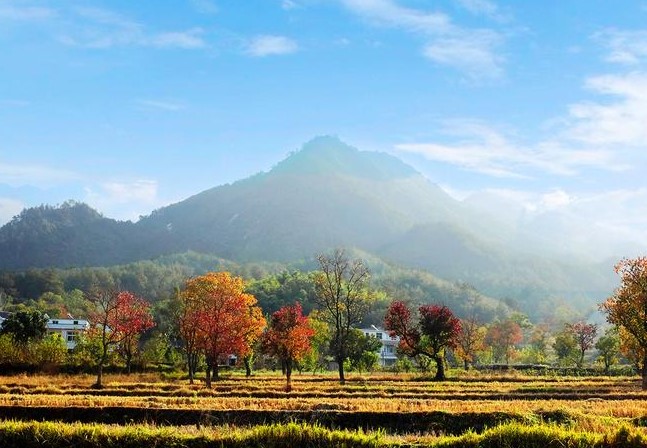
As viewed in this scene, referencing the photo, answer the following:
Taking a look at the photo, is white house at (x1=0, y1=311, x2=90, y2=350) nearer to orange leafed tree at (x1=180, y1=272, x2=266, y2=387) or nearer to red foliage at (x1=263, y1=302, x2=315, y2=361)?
orange leafed tree at (x1=180, y1=272, x2=266, y2=387)

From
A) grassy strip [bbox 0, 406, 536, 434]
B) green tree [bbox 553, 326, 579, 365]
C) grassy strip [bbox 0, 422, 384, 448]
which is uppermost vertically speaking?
grassy strip [bbox 0, 422, 384, 448]

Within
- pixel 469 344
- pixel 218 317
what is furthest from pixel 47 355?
pixel 469 344

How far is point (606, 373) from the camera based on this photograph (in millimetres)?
73562

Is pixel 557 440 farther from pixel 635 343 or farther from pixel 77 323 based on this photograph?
pixel 77 323

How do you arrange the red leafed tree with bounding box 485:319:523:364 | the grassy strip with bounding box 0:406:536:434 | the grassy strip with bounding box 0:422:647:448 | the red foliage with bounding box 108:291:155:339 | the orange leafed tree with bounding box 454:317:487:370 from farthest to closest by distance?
the red leafed tree with bounding box 485:319:523:364, the orange leafed tree with bounding box 454:317:487:370, the red foliage with bounding box 108:291:155:339, the grassy strip with bounding box 0:406:536:434, the grassy strip with bounding box 0:422:647:448

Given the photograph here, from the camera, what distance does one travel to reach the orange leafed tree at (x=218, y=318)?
181 ft

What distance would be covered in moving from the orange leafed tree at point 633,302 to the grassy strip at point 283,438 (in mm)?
38227

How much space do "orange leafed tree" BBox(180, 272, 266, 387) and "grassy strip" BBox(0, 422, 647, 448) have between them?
28955 millimetres

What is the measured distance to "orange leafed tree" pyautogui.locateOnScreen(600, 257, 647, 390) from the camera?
53.0 m

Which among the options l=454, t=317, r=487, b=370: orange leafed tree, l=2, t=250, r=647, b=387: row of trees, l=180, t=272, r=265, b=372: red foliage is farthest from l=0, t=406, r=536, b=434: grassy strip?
l=454, t=317, r=487, b=370: orange leafed tree

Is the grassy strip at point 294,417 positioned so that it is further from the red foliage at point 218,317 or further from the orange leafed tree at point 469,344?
the orange leafed tree at point 469,344

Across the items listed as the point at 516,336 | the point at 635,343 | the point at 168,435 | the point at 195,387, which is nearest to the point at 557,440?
the point at 168,435

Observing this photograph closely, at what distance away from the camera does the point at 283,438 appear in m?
19.0

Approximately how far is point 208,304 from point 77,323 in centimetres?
7446
